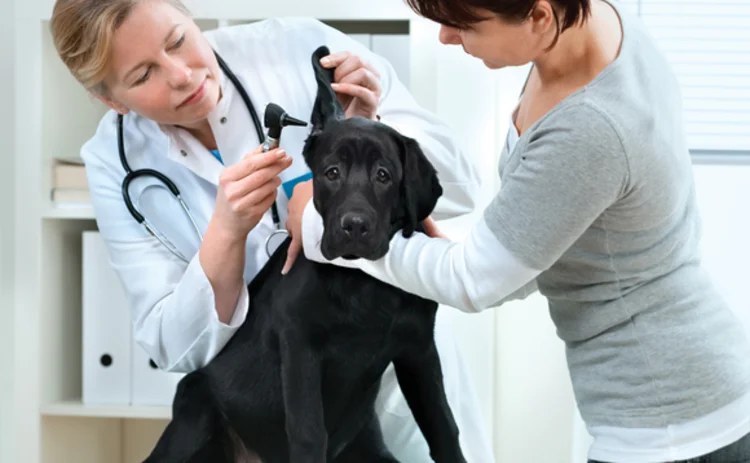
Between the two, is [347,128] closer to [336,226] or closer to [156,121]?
[336,226]

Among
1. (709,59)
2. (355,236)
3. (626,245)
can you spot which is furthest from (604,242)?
(709,59)

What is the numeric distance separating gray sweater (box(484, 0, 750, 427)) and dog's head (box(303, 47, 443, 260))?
9 cm

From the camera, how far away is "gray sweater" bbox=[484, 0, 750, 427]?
787 mm

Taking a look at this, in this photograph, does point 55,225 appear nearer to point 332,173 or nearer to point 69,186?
point 69,186

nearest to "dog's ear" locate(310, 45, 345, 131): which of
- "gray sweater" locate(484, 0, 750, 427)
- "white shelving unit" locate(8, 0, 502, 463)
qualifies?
"gray sweater" locate(484, 0, 750, 427)

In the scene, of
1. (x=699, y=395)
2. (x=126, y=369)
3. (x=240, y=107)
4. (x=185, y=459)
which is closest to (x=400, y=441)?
(x=185, y=459)

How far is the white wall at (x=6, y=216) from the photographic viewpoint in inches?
77.8

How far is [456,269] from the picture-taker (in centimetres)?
84

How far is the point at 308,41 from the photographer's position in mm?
1223

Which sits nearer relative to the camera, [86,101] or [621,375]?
[621,375]

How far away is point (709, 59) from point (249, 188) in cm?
155

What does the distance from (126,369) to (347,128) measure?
46.0 inches

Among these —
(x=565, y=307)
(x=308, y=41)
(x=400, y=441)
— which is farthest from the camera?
(x=308, y=41)

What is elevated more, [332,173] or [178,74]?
[178,74]
